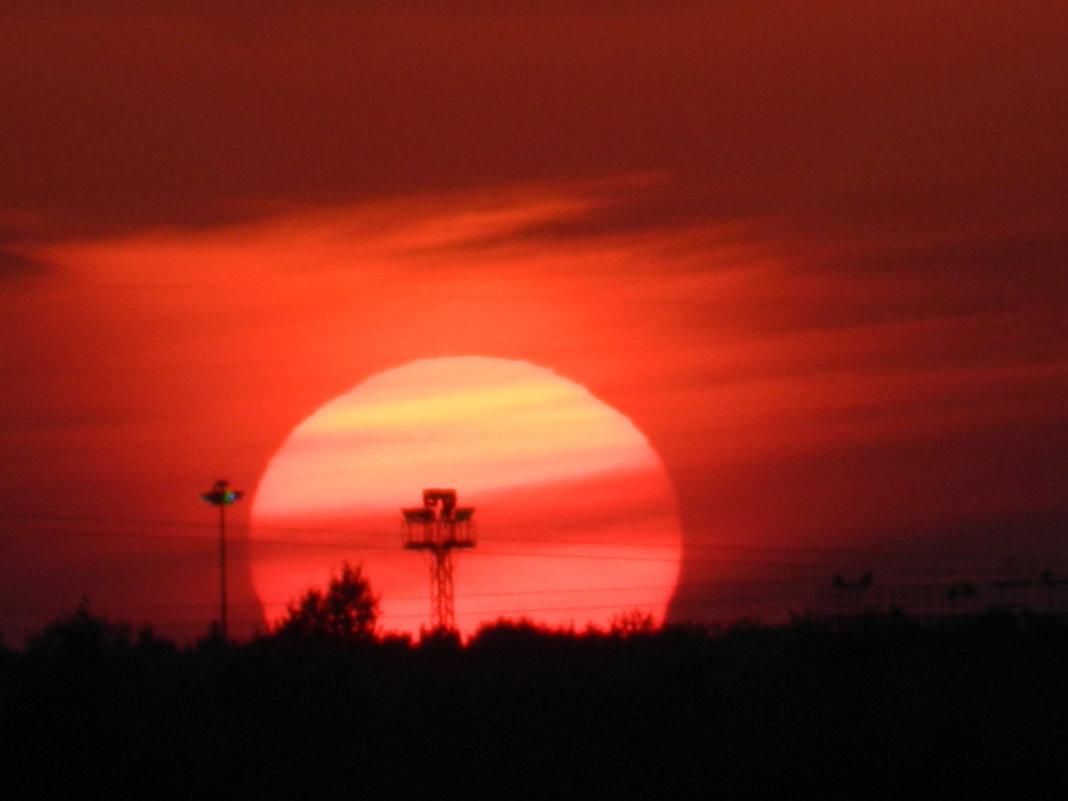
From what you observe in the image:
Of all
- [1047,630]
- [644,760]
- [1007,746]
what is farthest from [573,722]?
[1047,630]

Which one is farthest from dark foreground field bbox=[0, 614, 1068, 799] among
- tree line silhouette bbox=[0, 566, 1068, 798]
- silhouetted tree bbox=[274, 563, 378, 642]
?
silhouetted tree bbox=[274, 563, 378, 642]

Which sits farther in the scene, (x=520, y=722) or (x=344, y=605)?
(x=344, y=605)

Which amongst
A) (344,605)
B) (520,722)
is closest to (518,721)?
(520,722)

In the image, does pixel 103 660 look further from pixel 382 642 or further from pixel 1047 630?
pixel 1047 630

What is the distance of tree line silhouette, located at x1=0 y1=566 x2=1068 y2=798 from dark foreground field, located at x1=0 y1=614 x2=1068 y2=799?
64 millimetres

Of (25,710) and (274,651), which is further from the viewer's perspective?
(274,651)

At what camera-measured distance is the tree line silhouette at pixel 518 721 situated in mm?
38469

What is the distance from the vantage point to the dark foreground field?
Answer: 38.4 metres

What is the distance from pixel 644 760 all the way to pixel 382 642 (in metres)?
21.4

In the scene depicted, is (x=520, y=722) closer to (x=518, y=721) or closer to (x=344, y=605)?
(x=518, y=721)

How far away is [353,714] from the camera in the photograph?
43406 millimetres

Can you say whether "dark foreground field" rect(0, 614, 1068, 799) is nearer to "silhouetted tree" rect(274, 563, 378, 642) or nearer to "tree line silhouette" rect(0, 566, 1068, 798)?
"tree line silhouette" rect(0, 566, 1068, 798)

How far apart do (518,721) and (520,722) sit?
10 cm

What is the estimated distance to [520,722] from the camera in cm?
4391
